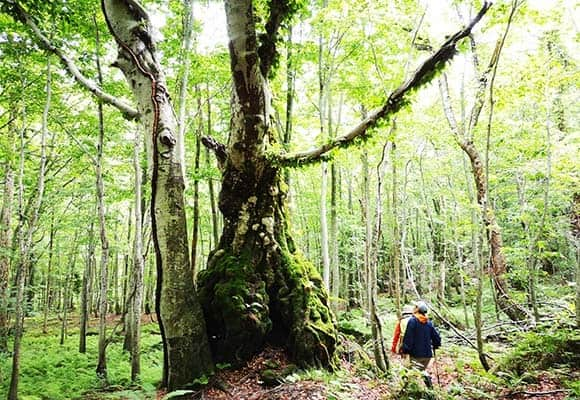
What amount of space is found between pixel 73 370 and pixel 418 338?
1068 centimetres

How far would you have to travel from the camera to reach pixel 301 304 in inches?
254

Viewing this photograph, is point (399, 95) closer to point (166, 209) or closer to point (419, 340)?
point (166, 209)

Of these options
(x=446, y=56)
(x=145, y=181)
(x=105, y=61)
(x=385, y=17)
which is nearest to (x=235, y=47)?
(x=446, y=56)

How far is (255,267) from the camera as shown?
21.6ft

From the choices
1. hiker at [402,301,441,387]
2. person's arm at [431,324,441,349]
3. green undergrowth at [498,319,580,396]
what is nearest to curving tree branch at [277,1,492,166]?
hiker at [402,301,441,387]

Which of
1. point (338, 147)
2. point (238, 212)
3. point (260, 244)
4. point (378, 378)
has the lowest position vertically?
point (378, 378)

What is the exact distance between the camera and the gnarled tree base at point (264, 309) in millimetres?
5934

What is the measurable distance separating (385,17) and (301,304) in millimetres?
6856

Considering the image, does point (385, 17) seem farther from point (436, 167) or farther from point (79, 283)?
point (79, 283)

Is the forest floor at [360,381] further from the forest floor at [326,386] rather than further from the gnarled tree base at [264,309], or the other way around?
the gnarled tree base at [264,309]

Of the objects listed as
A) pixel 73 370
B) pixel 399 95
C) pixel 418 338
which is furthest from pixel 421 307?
pixel 73 370

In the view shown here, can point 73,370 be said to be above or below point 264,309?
below

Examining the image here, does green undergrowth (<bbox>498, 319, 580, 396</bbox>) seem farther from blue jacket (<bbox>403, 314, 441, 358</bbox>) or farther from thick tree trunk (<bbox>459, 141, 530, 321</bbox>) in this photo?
thick tree trunk (<bbox>459, 141, 530, 321</bbox>)

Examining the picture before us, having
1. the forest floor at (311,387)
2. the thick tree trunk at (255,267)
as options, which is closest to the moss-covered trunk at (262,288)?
the thick tree trunk at (255,267)
